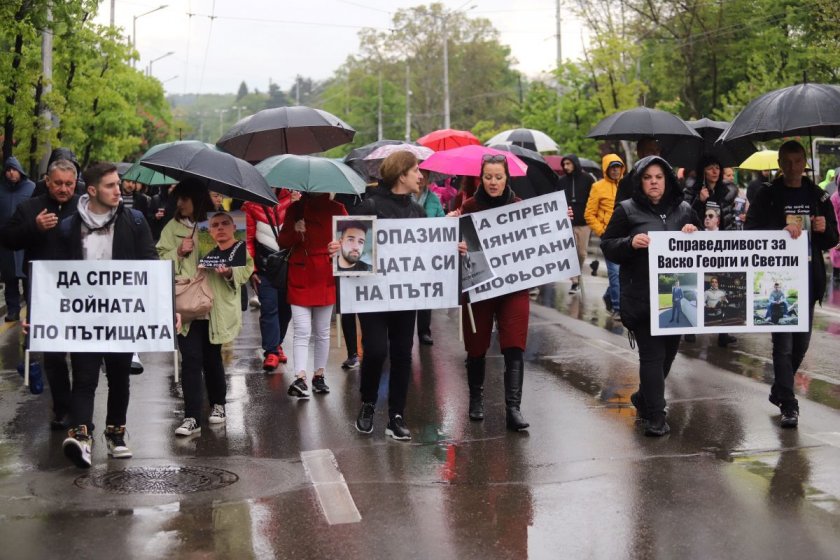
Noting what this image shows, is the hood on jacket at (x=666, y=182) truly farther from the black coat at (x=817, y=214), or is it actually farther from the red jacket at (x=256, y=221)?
the red jacket at (x=256, y=221)

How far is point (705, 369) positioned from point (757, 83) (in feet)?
91.0

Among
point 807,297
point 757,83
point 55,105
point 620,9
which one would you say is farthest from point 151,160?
point 620,9

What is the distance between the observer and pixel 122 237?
732 cm

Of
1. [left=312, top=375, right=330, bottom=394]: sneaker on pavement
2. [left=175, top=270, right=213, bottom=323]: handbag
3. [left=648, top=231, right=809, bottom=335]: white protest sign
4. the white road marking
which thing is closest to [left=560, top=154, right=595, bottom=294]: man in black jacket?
[left=312, top=375, right=330, bottom=394]: sneaker on pavement

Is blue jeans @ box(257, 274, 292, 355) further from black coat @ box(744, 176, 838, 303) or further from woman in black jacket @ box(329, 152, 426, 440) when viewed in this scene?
black coat @ box(744, 176, 838, 303)

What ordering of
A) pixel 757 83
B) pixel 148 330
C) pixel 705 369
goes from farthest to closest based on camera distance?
pixel 757 83 → pixel 705 369 → pixel 148 330

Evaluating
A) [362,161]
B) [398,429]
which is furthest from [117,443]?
[362,161]

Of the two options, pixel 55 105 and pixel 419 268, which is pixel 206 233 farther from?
pixel 55 105

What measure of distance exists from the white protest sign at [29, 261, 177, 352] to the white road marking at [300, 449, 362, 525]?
1.11 metres

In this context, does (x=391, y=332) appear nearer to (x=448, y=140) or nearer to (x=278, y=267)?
(x=278, y=267)

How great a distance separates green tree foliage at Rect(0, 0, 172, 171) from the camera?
1684 cm

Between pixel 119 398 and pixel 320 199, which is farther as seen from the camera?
pixel 320 199

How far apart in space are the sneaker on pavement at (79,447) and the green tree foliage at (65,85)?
993cm

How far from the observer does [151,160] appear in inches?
306
